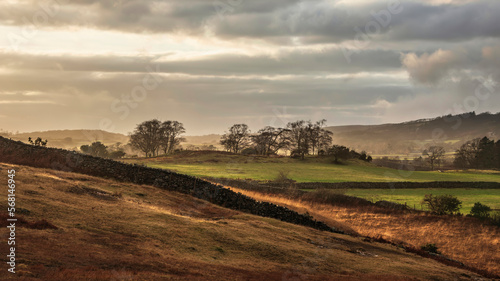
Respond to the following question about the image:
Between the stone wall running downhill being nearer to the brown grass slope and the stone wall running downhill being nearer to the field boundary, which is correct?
the brown grass slope

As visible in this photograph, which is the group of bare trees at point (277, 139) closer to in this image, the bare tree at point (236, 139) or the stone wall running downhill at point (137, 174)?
the bare tree at point (236, 139)

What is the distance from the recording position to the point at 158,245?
1795cm

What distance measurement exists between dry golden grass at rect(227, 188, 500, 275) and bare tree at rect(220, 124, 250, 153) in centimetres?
8939

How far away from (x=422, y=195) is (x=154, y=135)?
87847 mm

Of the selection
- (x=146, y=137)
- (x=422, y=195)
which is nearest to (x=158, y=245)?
(x=422, y=195)

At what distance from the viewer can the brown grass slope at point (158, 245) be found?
13484 mm

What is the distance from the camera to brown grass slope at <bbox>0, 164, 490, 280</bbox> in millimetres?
13484

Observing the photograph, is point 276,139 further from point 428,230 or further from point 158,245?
point 158,245

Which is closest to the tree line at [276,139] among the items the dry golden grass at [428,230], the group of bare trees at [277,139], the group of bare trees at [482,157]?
the group of bare trees at [277,139]

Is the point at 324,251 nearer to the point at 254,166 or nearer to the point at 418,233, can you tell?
the point at 418,233

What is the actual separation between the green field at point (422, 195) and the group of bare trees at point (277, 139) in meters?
57.4

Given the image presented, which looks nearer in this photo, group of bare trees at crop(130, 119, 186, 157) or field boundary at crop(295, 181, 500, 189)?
field boundary at crop(295, 181, 500, 189)

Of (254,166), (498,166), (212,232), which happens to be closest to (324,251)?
(212,232)

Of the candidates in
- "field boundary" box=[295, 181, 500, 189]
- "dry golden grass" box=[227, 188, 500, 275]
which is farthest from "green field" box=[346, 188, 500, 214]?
"dry golden grass" box=[227, 188, 500, 275]
